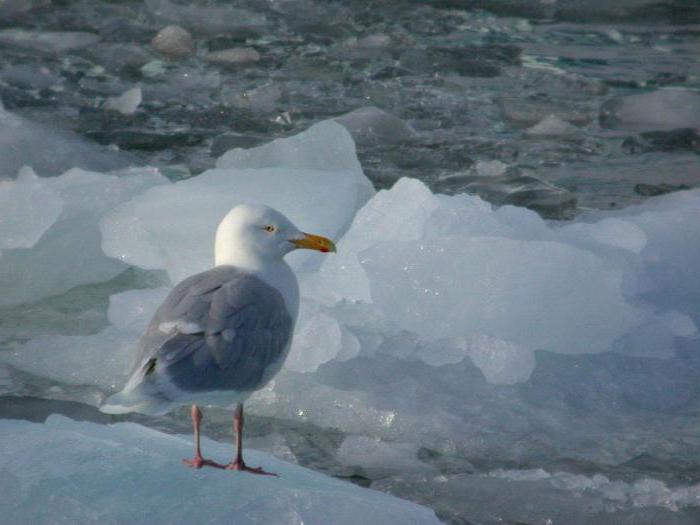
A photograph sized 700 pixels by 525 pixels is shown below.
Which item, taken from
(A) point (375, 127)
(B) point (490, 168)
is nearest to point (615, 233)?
(B) point (490, 168)

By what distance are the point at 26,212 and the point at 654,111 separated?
2828 mm

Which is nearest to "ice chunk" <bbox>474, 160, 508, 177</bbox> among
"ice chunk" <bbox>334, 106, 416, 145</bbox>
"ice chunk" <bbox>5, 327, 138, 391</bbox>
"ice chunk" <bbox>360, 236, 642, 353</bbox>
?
"ice chunk" <bbox>334, 106, 416, 145</bbox>

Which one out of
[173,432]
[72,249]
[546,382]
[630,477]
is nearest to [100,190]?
[72,249]

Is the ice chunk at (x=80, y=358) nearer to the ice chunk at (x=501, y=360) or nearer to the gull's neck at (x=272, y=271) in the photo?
the gull's neck at (x=272, y=271)

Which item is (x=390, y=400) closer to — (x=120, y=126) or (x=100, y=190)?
(x=100, y=190)

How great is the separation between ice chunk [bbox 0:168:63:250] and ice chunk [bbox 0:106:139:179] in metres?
0.79

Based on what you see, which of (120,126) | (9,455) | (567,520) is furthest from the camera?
(120,126)

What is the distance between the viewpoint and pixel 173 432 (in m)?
2.98

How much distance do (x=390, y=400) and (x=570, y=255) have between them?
24.4 inches

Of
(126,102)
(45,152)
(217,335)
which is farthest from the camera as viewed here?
(126,102)

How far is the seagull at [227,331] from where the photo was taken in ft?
8.05

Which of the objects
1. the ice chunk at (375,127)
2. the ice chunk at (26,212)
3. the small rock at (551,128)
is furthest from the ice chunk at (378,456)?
the small rock at (551,128)

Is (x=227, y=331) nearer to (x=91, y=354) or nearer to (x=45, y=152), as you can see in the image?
(x=91, y=354)

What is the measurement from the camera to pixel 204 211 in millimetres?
3713
